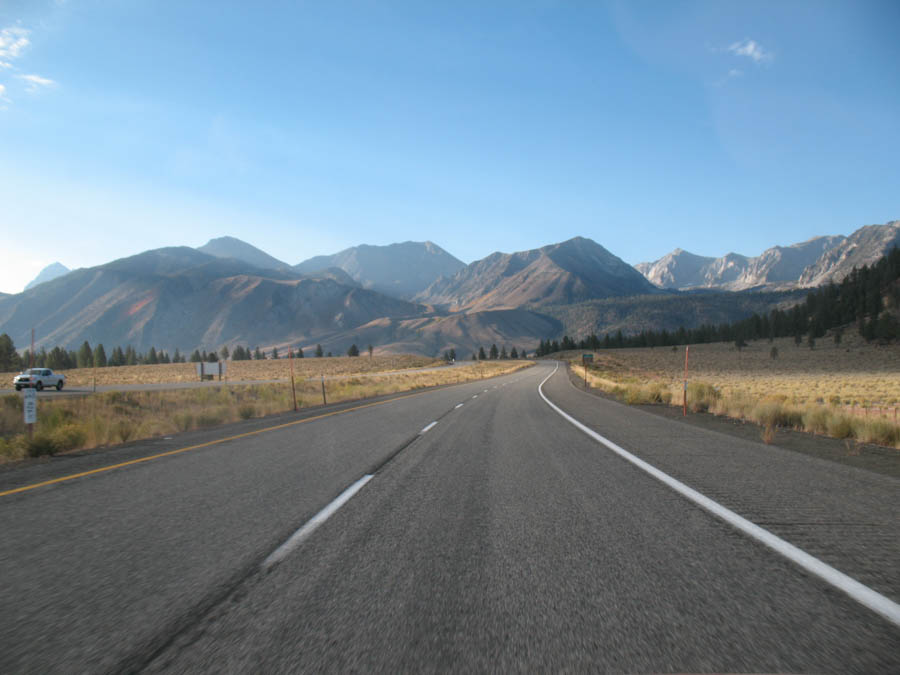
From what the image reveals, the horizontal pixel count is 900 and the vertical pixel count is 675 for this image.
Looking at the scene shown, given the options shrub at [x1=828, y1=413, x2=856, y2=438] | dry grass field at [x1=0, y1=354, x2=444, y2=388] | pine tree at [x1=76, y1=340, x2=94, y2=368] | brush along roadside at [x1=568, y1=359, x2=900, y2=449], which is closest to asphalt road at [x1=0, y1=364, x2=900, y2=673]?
brush along roadside at [x1=568, y1=359, x2=900, y2=449]

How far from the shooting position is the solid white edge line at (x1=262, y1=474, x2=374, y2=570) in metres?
3.62

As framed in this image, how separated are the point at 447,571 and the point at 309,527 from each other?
1.56 meters

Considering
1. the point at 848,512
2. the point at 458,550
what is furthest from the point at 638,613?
the point at 848,512

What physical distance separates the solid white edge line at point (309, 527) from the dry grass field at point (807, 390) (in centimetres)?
882

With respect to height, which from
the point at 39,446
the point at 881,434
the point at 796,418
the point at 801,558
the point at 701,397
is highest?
the point at 39,446

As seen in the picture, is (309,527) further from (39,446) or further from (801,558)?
(39,446)

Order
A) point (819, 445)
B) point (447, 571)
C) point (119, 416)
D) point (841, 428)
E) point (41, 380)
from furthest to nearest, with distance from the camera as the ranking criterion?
point (41, 380)
point (119, 416)
point (841, 428)
point (819, 445)
point (447, 571)

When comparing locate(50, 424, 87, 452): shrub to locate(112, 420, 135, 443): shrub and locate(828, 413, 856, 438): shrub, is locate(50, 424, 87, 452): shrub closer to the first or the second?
locate(112, 420, 135, 443): shrub

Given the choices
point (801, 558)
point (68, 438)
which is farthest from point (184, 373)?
point (801, 558)

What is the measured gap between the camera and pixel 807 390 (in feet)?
110

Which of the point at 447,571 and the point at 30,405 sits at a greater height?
the point at 30,405

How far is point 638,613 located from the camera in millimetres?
2717

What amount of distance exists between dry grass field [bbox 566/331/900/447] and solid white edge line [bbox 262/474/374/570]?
28.9 ft

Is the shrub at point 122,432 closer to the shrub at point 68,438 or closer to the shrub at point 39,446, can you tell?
the shrub at point 68,438
